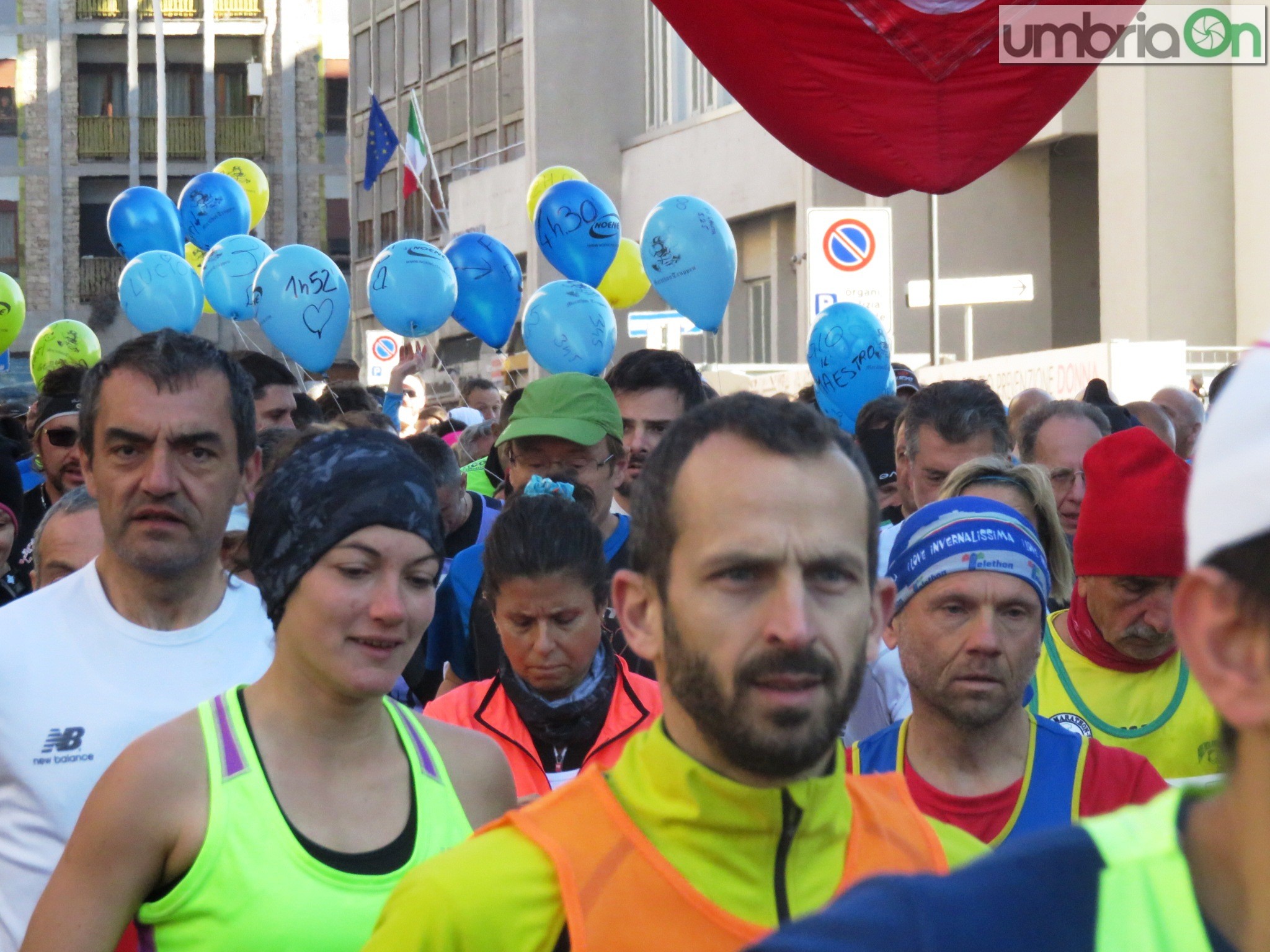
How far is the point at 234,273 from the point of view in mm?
14242

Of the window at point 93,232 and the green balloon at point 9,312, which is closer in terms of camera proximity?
the green balloon at point 9,312

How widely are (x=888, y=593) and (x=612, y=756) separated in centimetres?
182

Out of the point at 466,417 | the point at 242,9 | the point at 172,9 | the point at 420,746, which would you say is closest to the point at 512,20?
the point at 242,9

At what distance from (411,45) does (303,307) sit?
33304 mm

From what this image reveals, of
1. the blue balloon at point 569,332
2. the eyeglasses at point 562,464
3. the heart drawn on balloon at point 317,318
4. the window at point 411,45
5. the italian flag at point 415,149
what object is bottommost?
the eyeglasses at point 562,464

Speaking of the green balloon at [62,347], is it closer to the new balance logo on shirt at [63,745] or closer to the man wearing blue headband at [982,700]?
the new balance logo on shirt at [63,745]

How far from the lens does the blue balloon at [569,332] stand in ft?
34.5

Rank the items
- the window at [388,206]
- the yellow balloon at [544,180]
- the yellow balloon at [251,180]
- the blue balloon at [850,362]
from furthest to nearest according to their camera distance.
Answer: the window at [388,206] → the yellow balloon at [251,180] → the yellow balloon at [544,180] → the blue balloon at [850,362]

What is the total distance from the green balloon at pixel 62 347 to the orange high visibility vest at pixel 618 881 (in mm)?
11718

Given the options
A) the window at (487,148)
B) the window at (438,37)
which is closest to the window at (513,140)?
the window at (487,148)

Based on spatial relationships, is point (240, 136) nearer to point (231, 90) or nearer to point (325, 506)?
point (231, 90)

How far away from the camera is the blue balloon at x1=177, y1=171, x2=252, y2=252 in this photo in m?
Result: 16.5

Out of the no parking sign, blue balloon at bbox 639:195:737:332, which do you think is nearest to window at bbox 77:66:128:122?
the no parking sign

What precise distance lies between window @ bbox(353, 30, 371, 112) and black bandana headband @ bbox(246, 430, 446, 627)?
43878 mm
